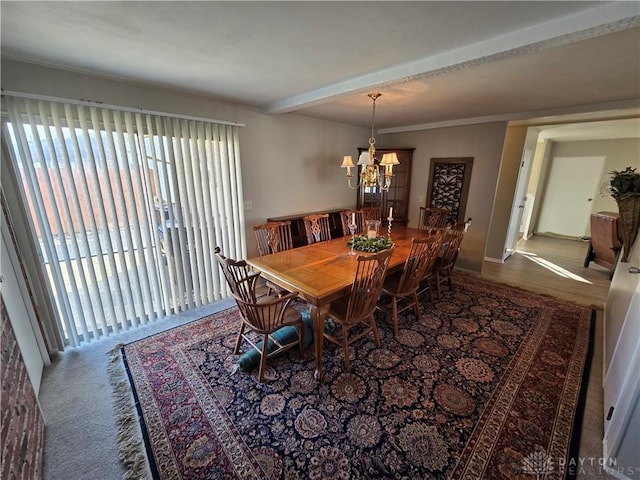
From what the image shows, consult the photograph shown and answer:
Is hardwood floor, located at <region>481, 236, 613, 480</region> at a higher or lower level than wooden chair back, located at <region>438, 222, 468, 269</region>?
lower

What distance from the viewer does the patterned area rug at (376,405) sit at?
1456mm

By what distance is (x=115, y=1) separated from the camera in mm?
1238

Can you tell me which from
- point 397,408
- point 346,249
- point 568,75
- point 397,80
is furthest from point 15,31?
point 568,75

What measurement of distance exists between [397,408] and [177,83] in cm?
330

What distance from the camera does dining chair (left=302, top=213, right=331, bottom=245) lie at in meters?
3.41

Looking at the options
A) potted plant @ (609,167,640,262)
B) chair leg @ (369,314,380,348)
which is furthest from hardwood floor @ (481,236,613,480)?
chair leg @ (369,314,380,348)

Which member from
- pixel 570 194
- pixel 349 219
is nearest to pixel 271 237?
pixel 349 219

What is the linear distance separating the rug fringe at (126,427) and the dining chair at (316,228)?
7.40ft

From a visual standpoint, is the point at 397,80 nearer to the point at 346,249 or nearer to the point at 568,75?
the point at 568,75

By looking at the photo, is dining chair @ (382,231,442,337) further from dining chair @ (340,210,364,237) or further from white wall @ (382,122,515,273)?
white wall @ (382,122,515,273)

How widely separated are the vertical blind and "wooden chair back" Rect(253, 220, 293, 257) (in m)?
0.52

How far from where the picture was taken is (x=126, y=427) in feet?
5.50

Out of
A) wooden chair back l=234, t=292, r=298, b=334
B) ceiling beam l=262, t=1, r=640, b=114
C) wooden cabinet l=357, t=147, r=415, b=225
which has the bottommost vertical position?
wooden chair back l=234, t=292, r=298, b=334

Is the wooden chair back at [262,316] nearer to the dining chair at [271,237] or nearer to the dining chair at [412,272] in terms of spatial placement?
the dining chair at [271,237]
